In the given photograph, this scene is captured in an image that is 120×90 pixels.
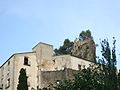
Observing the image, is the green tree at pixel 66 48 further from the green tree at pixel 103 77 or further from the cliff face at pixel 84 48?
the green tree at pixel 103 77

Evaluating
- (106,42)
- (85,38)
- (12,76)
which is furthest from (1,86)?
(106,42)

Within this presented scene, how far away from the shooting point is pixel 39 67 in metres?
52.9

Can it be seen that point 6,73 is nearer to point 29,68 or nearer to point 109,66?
point 29,68

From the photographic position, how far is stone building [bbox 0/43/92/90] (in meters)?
50.4

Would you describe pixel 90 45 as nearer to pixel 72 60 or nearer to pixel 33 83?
pixel 72 60

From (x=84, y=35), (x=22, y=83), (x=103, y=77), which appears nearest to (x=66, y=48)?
(x=84, y=35)

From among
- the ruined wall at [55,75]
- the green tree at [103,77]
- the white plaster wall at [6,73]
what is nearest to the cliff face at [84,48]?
the ruined wall at [55,75]

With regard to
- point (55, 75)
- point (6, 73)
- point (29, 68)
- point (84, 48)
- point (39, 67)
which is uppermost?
point (84, 48)

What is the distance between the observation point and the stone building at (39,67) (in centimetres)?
5041

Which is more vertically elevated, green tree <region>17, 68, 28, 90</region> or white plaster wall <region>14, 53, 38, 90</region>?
white plaster wall <region>14, 53, 38, 90</region>

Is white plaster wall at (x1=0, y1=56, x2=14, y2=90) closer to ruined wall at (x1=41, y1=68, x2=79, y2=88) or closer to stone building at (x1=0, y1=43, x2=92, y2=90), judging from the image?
stone building at (x1=0, y1=43, x2=92, y2=90)

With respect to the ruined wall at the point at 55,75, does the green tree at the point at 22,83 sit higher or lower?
lower

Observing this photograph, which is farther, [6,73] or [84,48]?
[84,48]

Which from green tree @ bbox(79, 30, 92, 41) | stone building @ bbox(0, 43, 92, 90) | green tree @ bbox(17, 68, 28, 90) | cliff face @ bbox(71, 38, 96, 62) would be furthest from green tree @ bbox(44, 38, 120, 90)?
green tree @ bbox(79, 30, 92, 41)
